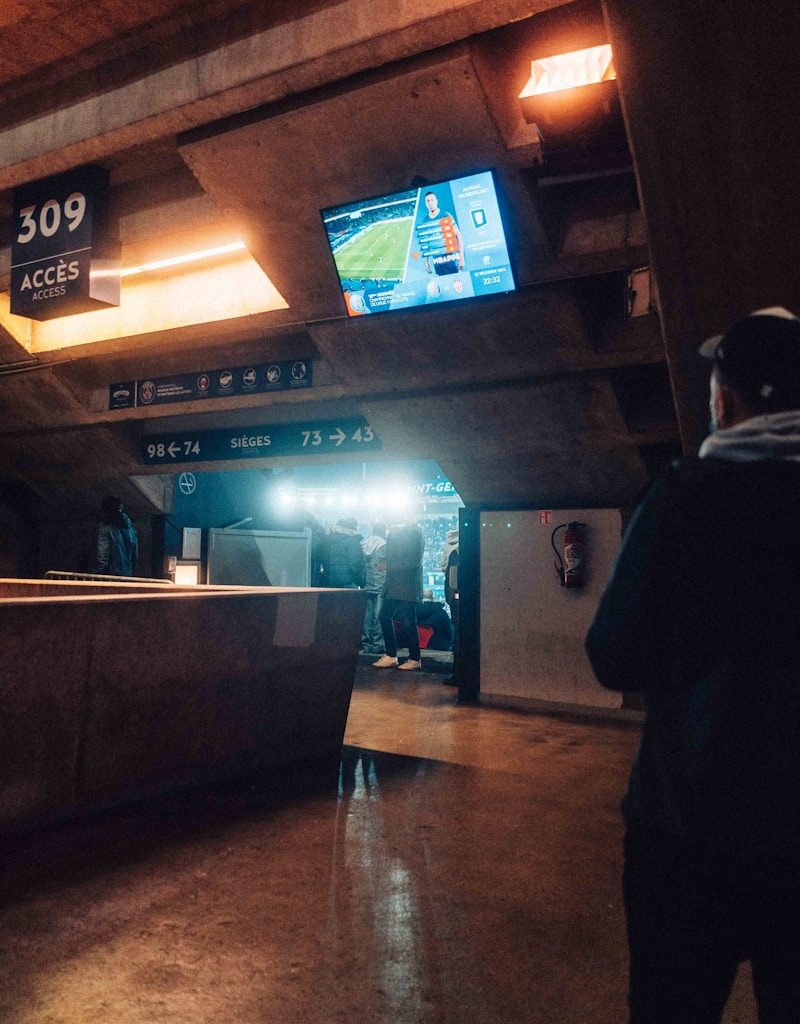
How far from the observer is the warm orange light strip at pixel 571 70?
14.1 feet

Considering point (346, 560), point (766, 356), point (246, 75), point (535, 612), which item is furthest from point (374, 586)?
point (766, 356)

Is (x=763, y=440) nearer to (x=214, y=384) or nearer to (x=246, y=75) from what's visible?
(x=246, y=75)

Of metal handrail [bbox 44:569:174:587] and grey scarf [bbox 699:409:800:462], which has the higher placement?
grey scarf [bbox 699:409:800:462]

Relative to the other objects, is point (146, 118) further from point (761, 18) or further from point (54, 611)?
point (761, 18)

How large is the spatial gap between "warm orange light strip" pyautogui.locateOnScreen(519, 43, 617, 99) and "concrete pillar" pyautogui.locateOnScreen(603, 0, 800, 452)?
1.32 metres

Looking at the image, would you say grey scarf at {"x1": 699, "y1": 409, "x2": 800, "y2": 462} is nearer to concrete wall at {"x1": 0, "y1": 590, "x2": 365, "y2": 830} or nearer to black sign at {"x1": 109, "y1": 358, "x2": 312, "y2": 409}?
concrete wall at {"x1": 0, "y1": 590, "x2": 365, "y2": 830}

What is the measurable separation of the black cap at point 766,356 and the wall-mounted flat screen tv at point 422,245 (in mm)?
4365

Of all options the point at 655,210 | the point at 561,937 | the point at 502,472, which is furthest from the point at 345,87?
the point at 561,937

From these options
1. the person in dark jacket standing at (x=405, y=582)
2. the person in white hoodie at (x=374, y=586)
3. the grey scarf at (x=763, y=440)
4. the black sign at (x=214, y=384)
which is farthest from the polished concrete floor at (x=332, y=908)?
the person in white hoodie at (x=374, y=586)

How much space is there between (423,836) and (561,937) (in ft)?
3.83

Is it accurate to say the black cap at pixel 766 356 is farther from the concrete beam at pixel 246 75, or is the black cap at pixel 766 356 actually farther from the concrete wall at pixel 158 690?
the concrete beam at pixel 246 75

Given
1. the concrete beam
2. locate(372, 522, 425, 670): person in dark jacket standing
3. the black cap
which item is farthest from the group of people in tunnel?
the black cap

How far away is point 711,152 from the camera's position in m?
2.99

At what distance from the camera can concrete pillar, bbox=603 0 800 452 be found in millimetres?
2812
